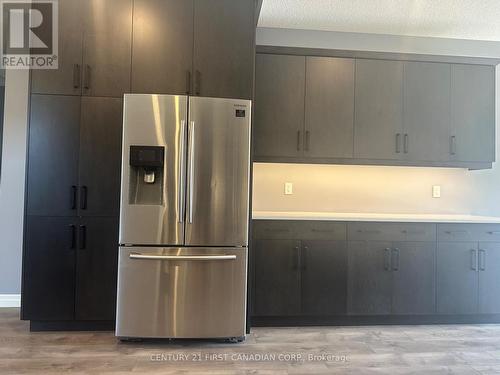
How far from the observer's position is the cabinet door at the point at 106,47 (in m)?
2.60

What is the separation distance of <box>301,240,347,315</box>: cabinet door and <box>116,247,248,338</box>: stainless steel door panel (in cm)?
80

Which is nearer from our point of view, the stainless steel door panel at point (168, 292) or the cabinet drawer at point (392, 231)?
the stainless steel door panel at point (168, 292)

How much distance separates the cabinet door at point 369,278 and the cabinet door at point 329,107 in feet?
2.89

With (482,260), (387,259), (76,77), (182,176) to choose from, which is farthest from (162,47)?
(482,260)

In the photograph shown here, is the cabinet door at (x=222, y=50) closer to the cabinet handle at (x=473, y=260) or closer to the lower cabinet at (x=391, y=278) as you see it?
the lower cabinet at (x=391, y=278)

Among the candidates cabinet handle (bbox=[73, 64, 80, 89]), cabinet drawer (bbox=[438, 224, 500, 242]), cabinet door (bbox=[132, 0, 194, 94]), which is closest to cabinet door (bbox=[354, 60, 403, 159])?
cabinet drawer (bbox=[438, 224, 500, 242])

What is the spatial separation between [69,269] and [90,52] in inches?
66.8

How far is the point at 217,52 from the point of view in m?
2.65

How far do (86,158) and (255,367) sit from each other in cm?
196

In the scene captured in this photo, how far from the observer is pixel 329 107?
10.2 feet

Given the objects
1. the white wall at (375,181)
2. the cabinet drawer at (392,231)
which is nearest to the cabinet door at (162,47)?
the white wall at (375,181)

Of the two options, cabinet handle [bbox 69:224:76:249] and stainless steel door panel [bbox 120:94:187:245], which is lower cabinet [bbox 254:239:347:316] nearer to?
stainless steel door panel [bbox 120:94:187:245]

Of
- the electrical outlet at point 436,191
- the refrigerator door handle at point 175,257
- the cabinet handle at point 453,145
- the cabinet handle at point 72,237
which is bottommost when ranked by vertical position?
the refrigerator door handle at point 175,257

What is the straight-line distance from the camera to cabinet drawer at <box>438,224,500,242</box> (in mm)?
2920
